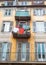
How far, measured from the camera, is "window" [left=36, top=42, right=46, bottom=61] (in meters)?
18.5

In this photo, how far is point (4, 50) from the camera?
1919 cm

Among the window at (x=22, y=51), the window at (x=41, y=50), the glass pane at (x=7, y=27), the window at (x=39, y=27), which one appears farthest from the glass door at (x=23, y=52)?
the glass pane at (x=7, y=27)

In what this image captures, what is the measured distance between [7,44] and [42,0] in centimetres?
786

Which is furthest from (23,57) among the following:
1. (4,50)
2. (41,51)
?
(4,50)

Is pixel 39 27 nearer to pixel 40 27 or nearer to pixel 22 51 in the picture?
pixel 40 27

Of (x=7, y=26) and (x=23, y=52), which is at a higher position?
(x=7, y=26)

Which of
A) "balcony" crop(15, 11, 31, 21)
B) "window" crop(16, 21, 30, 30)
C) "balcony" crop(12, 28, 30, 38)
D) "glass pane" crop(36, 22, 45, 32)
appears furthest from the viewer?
"balcony" crop(15, 11, 31, 21)

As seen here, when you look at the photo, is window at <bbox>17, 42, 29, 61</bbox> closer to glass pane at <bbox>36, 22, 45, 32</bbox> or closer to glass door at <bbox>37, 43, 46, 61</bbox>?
glass door at <bbox>37, 43, 46, 61</bbox>

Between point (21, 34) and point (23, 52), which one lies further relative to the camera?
point (21, 34)

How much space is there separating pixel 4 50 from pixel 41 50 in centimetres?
370

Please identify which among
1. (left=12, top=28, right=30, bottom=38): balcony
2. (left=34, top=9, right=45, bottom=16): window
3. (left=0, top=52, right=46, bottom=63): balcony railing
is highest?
(left=34, top=9, right=45, bottom=16): window

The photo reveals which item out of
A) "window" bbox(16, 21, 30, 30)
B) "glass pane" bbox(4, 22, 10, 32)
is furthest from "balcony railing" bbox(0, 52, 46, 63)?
"window" bbox(16, 21, 30, 30)

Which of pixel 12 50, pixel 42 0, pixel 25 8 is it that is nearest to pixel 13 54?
pixel 12 50

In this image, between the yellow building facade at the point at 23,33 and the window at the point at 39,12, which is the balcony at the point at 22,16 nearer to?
the yellow building facade at the point at 23,33
